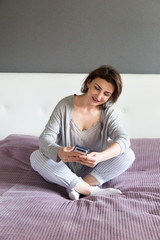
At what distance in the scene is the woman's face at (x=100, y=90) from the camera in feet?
4.28

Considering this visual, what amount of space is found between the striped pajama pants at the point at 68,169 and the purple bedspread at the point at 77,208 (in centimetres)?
6

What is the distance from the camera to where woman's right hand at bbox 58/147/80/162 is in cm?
115

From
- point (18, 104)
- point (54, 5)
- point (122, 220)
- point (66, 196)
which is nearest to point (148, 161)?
point (66, 196)

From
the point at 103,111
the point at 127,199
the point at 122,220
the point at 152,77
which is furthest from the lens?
the point at 152,77

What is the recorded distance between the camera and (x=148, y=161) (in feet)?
4.95

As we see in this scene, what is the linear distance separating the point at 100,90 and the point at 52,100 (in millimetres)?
696

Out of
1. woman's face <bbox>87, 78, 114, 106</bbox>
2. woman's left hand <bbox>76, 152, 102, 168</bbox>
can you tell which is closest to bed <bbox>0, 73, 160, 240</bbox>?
woman's left hand <bbox>76, 152, 102, 168</bbox>

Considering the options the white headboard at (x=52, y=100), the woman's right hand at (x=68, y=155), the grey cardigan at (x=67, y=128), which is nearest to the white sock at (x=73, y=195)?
the woman's right hand at (x=68, y=155)

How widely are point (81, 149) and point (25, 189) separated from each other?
34 centimetres

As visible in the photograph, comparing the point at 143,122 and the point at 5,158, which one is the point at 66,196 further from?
the point at 143,122

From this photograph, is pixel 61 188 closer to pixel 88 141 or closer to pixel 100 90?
pixel 88 141

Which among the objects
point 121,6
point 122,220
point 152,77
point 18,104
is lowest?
point 122,220

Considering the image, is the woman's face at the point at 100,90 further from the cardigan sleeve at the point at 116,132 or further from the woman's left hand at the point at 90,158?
the woman's left hand at the point at 90,158

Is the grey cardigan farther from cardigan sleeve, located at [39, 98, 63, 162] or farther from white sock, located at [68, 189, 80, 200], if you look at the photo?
white sock, located at [68, 189, 80, 200]
